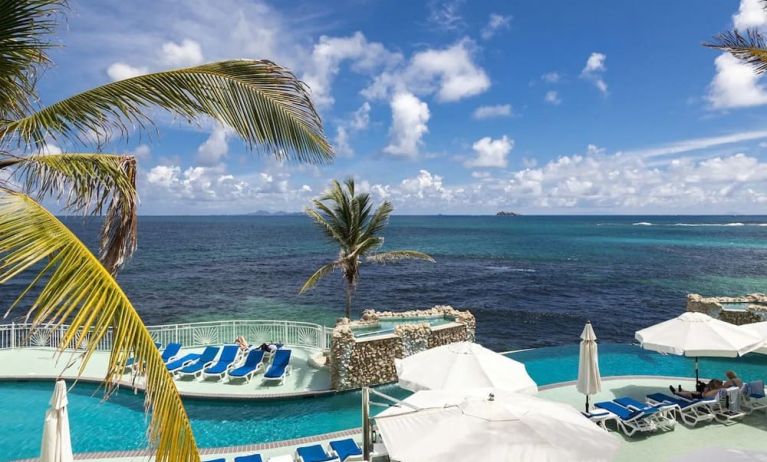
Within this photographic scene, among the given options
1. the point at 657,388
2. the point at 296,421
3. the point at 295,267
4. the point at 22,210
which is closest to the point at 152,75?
the point at 22,210

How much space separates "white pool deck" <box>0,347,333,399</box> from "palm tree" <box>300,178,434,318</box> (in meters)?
2.97

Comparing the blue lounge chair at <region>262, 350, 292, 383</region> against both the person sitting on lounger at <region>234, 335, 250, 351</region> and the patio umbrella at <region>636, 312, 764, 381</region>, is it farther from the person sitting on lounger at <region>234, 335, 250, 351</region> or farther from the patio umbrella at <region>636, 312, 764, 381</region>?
the patio umbrella at <region>636, 312, 764, 381</region>

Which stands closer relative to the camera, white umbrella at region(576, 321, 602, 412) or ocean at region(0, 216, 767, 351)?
white umbrella at region(576, 321, 602, 412)

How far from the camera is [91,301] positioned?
236 cm

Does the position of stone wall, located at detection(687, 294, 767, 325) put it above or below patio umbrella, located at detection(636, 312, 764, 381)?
below

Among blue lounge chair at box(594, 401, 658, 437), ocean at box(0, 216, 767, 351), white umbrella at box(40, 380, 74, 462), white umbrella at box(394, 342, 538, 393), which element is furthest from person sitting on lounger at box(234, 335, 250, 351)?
ocean at box(0, 216, 767, 351)

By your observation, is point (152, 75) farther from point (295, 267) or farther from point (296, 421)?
point (295, 267)

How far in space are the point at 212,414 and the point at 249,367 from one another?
1874 millimetres

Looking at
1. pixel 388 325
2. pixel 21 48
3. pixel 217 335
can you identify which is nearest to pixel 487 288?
pixel 388 325

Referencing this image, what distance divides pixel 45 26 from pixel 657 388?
12.8 metres

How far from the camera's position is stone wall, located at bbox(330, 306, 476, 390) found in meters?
11.9

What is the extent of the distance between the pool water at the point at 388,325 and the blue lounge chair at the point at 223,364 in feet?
11.4

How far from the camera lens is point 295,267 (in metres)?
56.1

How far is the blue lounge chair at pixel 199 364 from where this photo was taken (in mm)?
11883
